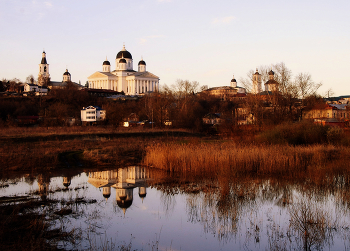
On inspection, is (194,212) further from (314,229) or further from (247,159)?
(247,159)

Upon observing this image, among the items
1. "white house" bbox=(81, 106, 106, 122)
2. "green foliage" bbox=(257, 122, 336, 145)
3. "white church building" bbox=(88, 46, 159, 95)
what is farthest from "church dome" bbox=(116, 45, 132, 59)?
"green foliage" bbox=(257, 122, 336, 145)

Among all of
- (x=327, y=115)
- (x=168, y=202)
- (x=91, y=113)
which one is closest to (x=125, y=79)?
(x=91, y=113)

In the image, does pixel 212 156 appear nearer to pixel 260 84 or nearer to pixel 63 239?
pixel 63 239

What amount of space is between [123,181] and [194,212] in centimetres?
564

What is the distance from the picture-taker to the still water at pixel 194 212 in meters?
8.22

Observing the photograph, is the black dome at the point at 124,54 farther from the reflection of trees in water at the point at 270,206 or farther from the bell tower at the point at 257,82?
the reflection of trees in water at the point at 270,206

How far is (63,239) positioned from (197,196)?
17.4ft

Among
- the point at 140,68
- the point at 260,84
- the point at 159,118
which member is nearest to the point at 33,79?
the point at 140,68

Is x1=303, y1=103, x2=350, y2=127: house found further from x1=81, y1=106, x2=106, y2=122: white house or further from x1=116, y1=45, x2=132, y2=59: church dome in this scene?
x1=116, y1=45, x2=132, y2=59: church dome

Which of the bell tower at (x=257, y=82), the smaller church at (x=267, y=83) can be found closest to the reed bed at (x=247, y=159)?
the smaller church at (x=267, y=83)

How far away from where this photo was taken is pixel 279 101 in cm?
3466

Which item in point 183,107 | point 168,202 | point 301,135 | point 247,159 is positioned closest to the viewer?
point 168,202

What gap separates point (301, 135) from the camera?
21734 mm

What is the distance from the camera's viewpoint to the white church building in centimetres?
11566
